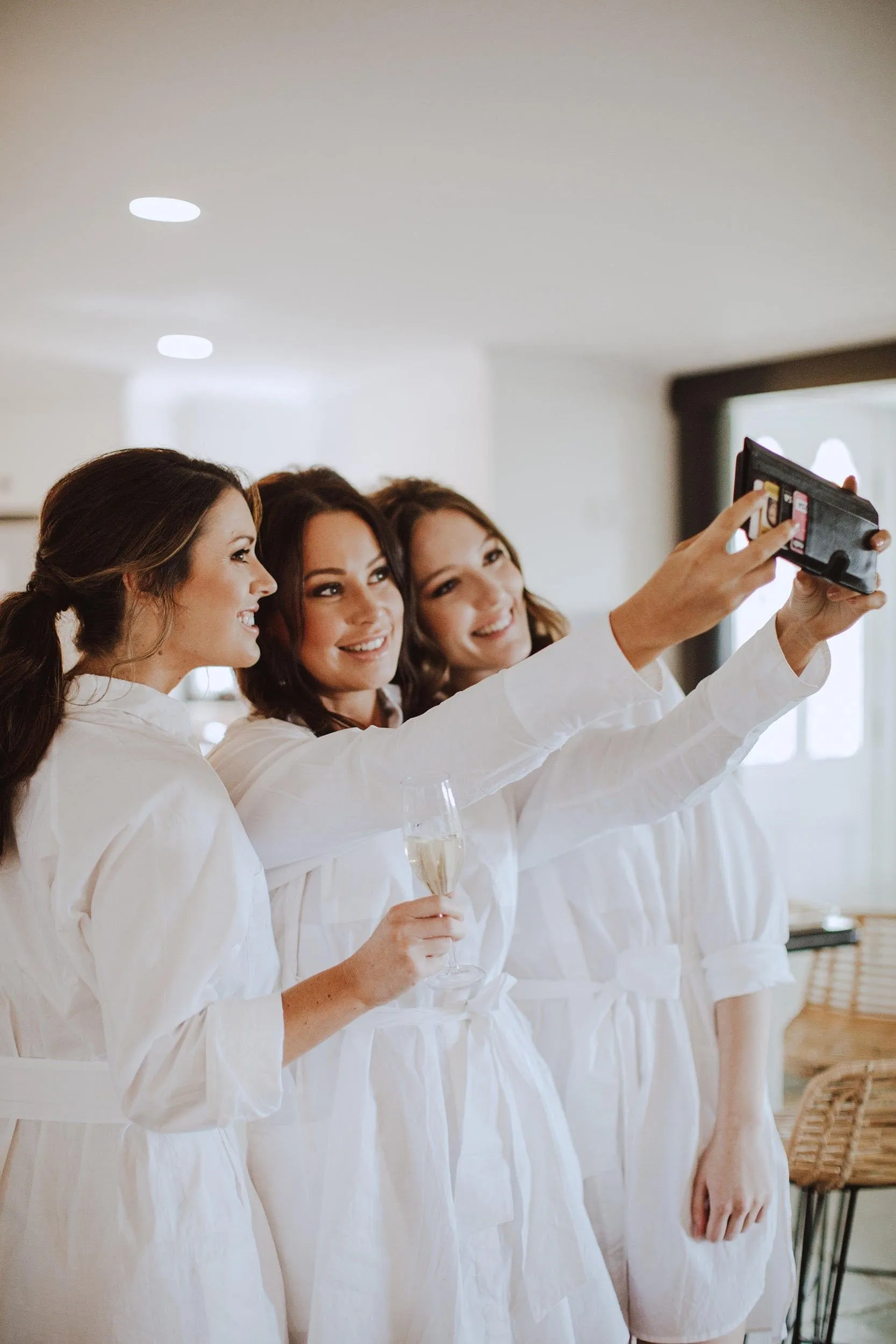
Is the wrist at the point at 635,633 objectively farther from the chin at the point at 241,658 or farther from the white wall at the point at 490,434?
the white wall at the point at 490,434

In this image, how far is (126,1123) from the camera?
4.30ft

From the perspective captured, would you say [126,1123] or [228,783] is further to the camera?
[228,783]

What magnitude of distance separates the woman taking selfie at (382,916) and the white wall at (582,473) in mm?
3465

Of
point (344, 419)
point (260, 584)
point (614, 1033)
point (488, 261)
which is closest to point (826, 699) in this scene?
point (344, 419)

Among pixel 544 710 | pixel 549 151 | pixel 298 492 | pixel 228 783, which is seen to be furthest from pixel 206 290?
pixel 544 710

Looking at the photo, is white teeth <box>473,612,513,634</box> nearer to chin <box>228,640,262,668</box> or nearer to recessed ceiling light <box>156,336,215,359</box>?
chin <box>228,640,262,668</box>

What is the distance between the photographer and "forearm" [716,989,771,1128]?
5.56 feet

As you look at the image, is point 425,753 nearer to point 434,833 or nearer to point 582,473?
point 434,833

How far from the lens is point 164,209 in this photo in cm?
320

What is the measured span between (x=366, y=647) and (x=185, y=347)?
142 inches

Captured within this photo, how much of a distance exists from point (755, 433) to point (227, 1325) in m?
5.11

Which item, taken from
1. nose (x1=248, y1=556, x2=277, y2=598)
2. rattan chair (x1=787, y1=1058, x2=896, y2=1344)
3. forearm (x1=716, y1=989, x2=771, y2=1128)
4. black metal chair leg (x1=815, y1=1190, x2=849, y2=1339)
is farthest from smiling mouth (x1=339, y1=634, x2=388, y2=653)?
black metal chair leg (x1=815, y1=1190, x2=849, y2=1339)

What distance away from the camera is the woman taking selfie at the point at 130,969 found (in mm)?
1221

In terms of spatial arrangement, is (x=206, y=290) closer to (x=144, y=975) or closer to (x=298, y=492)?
(x=298, y=492)
